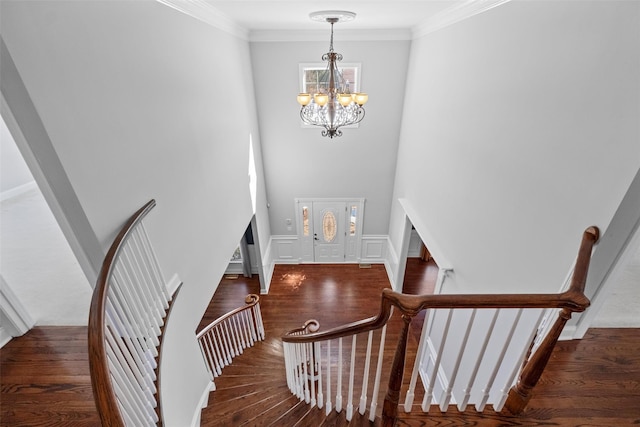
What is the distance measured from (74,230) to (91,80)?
870mm

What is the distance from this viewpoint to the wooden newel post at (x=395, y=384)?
1.48 metres

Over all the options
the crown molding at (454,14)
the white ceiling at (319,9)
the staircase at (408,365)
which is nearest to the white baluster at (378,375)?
the staircase at (408,365)

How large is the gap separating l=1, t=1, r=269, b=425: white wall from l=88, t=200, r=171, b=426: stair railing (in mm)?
169

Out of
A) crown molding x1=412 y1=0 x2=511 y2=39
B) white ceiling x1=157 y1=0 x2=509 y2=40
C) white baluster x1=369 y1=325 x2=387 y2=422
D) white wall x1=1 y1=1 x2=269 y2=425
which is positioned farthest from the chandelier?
white baluster x1=369 y1=325 x2=387 y2=422

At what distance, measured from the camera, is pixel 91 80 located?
168 cm

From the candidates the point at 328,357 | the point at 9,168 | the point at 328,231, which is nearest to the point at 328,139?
the point at 328,231

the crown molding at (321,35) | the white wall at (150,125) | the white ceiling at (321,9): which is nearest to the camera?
the white wall at (150,125)

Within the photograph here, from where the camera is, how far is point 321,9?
3.47 m

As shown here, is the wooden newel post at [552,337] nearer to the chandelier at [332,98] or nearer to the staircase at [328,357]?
the staircase at [328,357]

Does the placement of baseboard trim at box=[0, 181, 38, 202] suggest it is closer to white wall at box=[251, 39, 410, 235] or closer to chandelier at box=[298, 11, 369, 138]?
white wall at box=[251, 39, 410, 235]

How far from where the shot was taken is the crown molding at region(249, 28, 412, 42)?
15.9 feet

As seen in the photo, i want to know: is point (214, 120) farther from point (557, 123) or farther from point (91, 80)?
point (557, 123)

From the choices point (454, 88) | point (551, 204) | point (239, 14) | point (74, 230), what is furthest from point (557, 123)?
point (239, 14)

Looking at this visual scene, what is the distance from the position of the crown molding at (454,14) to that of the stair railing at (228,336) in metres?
4.43
